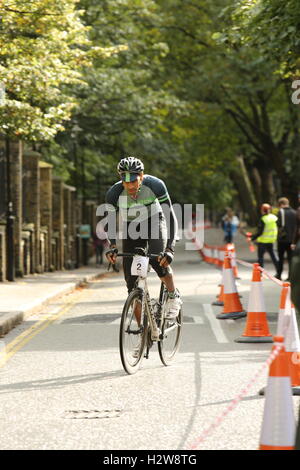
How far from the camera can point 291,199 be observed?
41875mm

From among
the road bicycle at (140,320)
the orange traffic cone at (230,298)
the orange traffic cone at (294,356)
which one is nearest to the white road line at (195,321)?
the orange traffic cone at (230,298)

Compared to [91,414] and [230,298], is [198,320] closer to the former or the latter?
Result: [230,298]

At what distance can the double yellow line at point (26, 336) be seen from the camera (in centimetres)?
1080

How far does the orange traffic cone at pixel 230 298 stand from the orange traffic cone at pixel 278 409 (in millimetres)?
9106

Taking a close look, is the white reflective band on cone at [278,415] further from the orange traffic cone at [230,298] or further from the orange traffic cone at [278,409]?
the orange traffic cone at [230,298]

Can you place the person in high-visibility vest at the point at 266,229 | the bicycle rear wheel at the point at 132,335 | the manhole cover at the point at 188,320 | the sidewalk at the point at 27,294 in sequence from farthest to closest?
the person in high-visibility vest at the point at 266,229, the manhole cover at the point at 188,320, the sidewalk at the point at 27,294, the bicycle rear wheel at the point at 132,335

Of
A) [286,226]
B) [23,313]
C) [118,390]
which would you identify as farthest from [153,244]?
[286,226]

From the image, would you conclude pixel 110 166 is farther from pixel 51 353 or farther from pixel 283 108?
pixel 51 353

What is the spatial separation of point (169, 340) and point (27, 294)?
8.42 m

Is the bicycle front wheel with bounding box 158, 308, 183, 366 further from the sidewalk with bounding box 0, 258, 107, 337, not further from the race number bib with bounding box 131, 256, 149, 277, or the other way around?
the sidewalk with bounding box 0, 258, 107, 337

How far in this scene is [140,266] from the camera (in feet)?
30.2

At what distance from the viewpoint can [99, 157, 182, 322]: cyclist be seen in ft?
30.3

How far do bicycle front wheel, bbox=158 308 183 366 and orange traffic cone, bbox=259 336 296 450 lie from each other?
438 centimetres

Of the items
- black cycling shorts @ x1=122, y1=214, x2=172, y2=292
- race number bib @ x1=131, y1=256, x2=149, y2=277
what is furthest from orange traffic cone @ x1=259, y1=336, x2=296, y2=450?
black cycling shorts @ x1=122, y1=214, x2=172, y2=292
